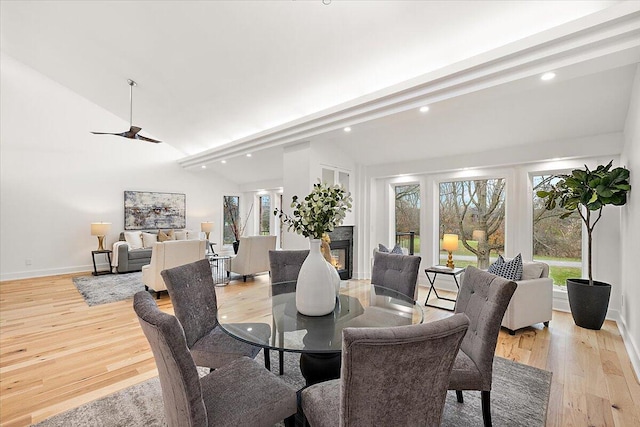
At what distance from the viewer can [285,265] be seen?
290 centimetres

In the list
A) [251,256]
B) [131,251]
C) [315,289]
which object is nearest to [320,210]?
[315,289]

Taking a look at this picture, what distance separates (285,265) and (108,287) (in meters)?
4.01

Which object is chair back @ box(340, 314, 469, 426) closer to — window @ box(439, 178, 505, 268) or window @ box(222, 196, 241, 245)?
window @ box(439, 178, 505, 268)

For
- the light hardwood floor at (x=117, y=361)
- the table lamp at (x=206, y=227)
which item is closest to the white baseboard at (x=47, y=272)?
the table lamp at (x=206, y=227)

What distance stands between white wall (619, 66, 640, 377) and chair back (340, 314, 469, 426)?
241cm

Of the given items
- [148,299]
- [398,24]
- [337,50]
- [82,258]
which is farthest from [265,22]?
[82,258]

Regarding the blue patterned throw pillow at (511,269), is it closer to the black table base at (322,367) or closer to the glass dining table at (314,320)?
the glass dining table at (314,320)

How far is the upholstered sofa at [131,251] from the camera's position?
20.0 feet

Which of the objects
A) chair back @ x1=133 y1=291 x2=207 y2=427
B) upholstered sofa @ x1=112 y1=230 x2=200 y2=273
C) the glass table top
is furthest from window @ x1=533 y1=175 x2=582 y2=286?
upholstered sofa @ x1=112 y1=230 x2=200 y2=273

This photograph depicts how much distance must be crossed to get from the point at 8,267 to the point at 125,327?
4321mm

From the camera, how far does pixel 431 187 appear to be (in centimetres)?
505

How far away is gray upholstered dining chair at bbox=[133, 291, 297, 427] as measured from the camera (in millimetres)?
1071

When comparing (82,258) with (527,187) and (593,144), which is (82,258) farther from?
(593,144)

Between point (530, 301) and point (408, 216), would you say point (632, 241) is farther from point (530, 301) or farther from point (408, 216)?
point (408, 216)
